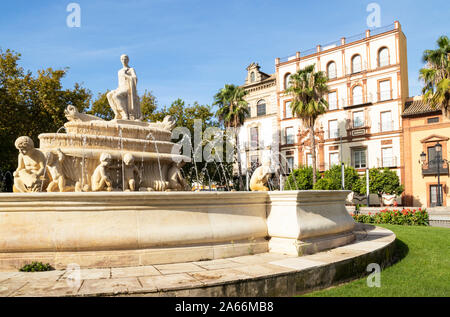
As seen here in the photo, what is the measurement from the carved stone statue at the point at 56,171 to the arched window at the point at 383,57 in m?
38.5

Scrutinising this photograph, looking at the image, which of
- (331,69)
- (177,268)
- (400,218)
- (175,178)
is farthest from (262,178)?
(331,69)

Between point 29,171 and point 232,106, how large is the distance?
31.9 m

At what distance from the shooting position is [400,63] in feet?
119

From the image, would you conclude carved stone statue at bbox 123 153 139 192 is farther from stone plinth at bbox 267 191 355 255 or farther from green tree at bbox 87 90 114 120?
green tree at bbox 87 90 114 120

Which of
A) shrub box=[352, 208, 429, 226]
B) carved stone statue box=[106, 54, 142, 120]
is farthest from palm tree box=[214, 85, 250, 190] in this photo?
carved stone statue box=[106, 54, 142, 120]

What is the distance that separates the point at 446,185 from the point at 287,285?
3465 cm

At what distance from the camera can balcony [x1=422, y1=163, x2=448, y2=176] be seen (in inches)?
1261

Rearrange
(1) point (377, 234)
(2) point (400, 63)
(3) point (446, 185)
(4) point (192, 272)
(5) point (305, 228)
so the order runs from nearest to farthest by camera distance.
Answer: (4) point (192, 272) → (5) point (305, 228) → (1) point (377, 234) → (3) point (446, 185) → (2) point (400, 63)

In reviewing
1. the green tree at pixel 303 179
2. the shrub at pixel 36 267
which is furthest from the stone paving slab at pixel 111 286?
the green tree at pixel 303 179

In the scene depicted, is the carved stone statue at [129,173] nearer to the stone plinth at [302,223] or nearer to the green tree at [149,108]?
the stone plinth at [302,223]

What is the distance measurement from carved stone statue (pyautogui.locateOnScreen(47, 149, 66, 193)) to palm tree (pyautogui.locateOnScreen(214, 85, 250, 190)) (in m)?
29.9

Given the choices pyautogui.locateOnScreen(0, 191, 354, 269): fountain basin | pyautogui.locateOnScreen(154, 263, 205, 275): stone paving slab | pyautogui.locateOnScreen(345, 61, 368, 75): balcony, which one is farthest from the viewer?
pyautogui.locateOnScreen(345, 61, 368, 75): balcony

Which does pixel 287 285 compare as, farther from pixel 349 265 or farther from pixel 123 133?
pixel 123 133

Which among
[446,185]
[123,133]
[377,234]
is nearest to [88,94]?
[123,133]
